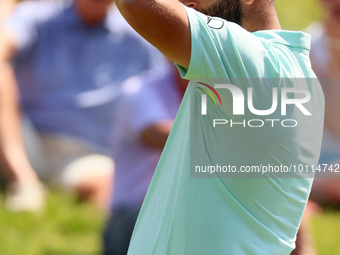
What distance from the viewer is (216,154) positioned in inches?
40.4

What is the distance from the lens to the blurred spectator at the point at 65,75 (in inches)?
132

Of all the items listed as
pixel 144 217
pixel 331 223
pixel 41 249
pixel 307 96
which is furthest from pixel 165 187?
pixel 331 223

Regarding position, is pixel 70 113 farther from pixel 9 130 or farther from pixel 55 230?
pixel 55 230

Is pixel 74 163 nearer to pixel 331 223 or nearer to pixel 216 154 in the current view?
pixel 331 223

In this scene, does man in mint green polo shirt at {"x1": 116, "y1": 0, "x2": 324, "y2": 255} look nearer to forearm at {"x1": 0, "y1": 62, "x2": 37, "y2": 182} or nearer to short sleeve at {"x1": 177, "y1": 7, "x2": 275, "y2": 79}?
short sleeve at {"x1": 177, "y1": 7, "x2": 275, "y2": 79}

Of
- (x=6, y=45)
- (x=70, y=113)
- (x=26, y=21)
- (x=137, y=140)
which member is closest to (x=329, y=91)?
(x=70, y=113)

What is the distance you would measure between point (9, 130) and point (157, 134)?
5.54ft

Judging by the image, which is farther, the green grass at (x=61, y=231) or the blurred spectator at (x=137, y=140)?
the green grass at (x=61, y=231)

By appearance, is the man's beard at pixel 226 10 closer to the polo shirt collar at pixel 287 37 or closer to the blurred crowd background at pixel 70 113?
the polo shirt collar at pixel 287 37

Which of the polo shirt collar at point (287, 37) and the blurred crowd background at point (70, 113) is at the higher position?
the polo shirt collar at point (287, 37)

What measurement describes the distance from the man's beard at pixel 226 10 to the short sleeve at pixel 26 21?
2.62 meters

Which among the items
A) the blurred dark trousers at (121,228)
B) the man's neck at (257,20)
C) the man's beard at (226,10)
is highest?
the man's beard at (226,10)

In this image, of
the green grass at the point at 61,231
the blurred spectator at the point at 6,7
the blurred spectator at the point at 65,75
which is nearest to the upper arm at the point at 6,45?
the blurred spectator at the point at 65,75

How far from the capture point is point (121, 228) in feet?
7.05
